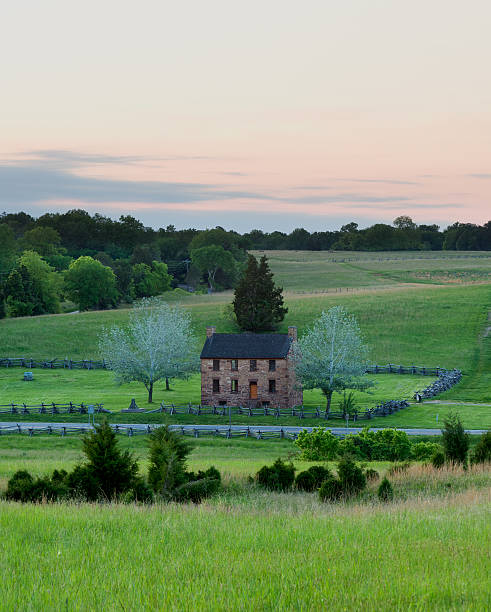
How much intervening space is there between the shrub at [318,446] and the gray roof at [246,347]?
74.9 feet

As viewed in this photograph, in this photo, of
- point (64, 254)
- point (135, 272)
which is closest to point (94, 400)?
point (135, 272)

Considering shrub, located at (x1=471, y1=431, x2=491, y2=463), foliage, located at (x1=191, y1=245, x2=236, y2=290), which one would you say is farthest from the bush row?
foliage, located at (x1=191, y1=245, x2=236, y2=290)

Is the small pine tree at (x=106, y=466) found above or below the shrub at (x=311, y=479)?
above

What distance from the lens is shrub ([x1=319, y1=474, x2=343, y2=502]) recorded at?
17.4 meters

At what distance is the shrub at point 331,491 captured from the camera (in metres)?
→ 17.4

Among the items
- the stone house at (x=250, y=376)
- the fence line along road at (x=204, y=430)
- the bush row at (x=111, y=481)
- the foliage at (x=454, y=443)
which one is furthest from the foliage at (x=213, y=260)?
the bush row at (x=111, y=481)

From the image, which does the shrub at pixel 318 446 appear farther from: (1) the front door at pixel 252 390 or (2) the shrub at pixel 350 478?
(1) the front door at pixel 252 390

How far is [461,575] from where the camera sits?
8.72m

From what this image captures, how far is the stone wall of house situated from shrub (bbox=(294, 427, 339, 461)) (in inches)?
893

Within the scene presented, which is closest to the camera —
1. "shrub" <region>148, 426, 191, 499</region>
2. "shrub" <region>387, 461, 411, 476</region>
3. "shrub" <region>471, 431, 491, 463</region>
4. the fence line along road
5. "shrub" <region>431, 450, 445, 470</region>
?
"shrub" <region>148, 426, 191, 499</region>

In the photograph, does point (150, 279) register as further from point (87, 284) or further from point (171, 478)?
point (171, 478)

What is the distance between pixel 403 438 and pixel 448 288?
283 feet

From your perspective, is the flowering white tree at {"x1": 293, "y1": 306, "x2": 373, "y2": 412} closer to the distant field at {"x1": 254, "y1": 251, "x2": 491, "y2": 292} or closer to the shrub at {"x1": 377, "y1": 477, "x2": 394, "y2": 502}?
the shrub at {"x1": 377, "y1": 477, "x2": 394, "y2": 502}

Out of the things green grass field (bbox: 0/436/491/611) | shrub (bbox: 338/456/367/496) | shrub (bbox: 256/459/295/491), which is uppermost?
green grass field (bbox: 0/436/491/611)
